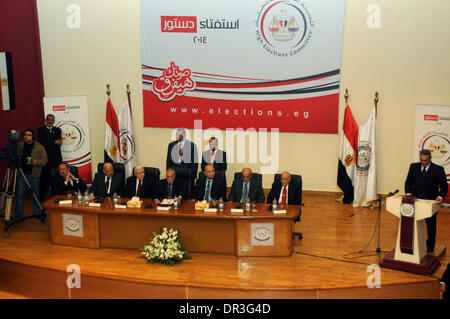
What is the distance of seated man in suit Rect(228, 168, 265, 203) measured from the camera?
7.60 meters

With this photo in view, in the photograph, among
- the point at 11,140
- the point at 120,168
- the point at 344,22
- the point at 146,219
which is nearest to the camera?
the point at 146,219

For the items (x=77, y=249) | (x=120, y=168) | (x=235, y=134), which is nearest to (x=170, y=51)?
(x=235, y=134)

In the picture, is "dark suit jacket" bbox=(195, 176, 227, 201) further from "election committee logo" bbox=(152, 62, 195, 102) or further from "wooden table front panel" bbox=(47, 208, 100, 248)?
"election committee logo" bbox=(152, 62, 195, 102)

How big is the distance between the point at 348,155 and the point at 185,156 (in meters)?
2.81

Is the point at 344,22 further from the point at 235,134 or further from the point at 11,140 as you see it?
the point at 11,140

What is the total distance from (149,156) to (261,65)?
272cm

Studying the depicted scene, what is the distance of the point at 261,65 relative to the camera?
30.6 ft

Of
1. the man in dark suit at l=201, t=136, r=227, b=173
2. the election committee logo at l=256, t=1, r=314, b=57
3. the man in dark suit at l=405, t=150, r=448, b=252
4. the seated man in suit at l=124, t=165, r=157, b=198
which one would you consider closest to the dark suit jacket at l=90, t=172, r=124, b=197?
the seated man in suit at l=124, t=165, r=157, b=198

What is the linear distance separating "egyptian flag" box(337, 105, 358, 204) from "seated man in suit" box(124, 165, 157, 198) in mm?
3343

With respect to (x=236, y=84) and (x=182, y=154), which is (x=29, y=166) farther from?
(x=236, y=84)

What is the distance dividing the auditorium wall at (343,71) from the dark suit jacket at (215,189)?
1.90 m

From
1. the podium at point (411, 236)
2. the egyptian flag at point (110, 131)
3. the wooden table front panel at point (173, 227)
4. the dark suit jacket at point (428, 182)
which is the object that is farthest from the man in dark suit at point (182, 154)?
the podium at point (411, 236)

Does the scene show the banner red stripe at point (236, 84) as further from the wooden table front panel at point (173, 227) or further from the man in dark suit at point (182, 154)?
the wooden table front panel at point (173, 227)

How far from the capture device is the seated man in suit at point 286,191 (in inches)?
293
